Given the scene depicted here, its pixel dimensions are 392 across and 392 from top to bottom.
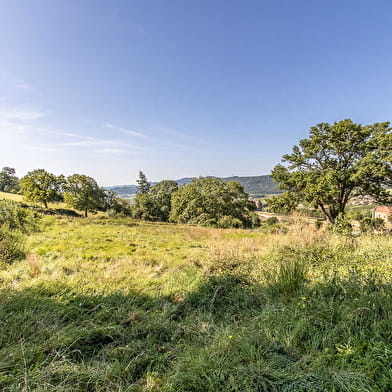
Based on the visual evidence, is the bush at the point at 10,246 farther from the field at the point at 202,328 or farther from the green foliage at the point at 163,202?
the green foliage at the point at 163,202

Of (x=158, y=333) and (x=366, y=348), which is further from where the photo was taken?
(x=158, y=333)

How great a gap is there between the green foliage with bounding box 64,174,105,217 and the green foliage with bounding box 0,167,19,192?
30388 mm

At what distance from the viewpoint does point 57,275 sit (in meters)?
4.30

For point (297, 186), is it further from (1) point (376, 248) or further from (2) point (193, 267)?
(2) point (193, 267)

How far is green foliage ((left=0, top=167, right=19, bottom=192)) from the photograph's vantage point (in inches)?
1951

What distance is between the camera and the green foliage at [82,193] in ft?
101

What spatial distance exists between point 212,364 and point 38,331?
90.0 inches

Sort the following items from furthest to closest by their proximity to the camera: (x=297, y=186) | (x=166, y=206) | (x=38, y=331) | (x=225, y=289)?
(x=166, y=206)
(x=297, y=186)
(x=225, y=289)
(x=38, y=331)

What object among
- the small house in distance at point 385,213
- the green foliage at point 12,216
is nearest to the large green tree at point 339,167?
the small house in distance at point 385,213

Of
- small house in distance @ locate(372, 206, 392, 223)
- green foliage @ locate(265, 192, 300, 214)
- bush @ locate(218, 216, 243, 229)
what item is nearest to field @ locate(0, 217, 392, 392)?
small house in distance @ locate(372, 206, 392, 223)

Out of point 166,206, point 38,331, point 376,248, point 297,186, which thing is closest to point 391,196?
point 297,186

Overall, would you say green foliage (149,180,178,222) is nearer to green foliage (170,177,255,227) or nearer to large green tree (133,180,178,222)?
large green tree (133,180,178,222)

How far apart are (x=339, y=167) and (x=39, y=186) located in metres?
38.0

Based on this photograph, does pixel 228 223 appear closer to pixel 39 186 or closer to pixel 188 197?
pixel 188 197
